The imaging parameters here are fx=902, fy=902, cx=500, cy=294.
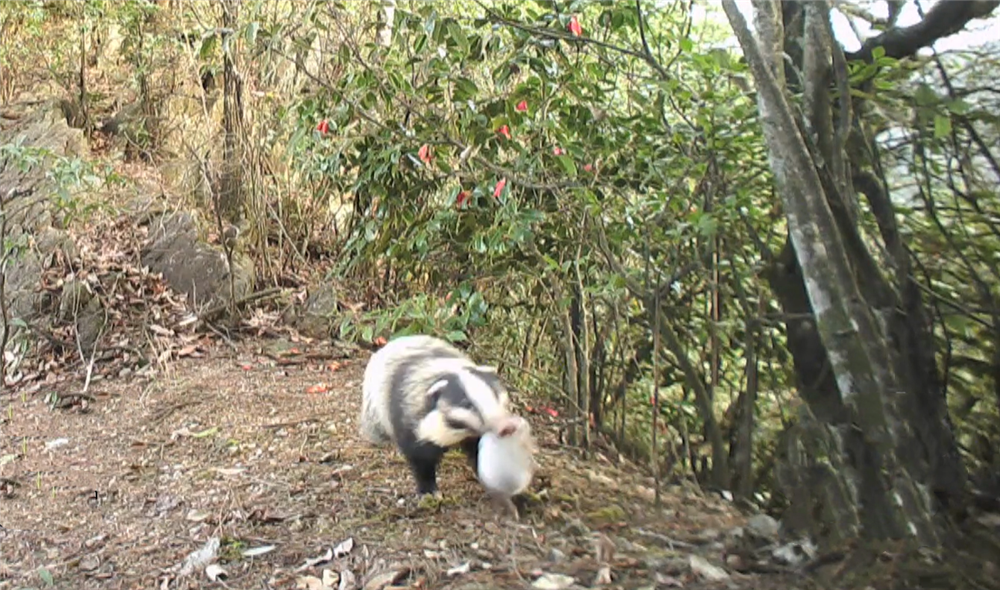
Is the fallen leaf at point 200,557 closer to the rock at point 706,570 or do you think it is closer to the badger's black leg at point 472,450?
the badger's black leg at point 472,450

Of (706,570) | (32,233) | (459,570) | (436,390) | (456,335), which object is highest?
(32,233)

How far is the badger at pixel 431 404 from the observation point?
3.35 m

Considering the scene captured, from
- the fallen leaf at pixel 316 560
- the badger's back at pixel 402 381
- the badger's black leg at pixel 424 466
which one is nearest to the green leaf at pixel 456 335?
the badger's back at pixel 402 381

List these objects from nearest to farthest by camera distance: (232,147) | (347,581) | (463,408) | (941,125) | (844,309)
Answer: (941,125), (844,309), (347,581), (463,408), (232,147)

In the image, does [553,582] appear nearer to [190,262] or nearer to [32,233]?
[190,262]

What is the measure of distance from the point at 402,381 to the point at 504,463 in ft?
2.42

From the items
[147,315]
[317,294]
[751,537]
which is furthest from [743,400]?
[147,315]

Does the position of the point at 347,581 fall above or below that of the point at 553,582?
below

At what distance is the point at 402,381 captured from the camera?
12.5ft

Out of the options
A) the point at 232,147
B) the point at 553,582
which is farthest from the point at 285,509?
the point at 232,147

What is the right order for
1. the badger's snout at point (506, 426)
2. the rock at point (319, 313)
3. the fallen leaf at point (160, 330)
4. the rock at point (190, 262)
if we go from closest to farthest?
the badger's snout at point (506, 426) → the fallen leaf at point (160, 330) → the rock at point (319, 313) → the rock at point (190, 262)

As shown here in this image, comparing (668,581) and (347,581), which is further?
(347,581)

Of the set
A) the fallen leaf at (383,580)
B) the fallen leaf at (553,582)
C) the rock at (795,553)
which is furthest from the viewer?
the fallen leaf at (383,580)

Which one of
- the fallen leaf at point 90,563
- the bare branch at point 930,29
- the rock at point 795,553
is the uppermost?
the bare branch at point 930,29
